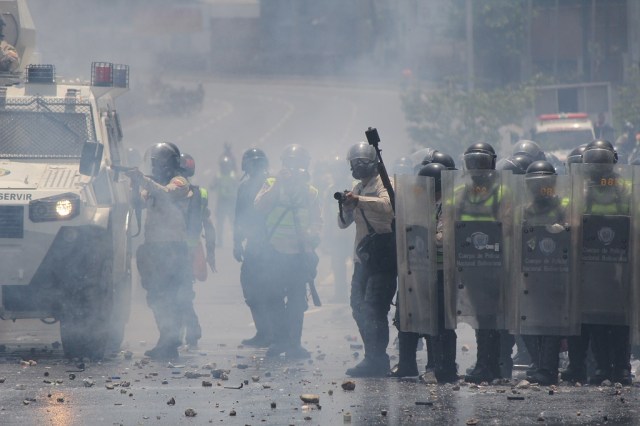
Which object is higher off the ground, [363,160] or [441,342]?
[363,160]

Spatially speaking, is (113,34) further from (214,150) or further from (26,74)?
(214,150)

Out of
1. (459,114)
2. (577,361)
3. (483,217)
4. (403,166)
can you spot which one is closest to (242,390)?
(483,217)

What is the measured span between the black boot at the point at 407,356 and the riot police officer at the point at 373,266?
0.25 meters

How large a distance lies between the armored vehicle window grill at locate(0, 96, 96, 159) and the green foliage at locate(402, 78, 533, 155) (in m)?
19.6

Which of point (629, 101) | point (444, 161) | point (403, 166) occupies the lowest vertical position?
point (444, 161)

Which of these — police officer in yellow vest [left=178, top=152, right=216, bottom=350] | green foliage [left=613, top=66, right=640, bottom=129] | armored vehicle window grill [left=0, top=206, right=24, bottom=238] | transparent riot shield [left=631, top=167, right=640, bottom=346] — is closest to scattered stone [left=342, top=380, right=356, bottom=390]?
transparent riot shield [left=631, top=167, right=640, bottom=346]

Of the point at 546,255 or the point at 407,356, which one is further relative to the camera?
the point at 407,356

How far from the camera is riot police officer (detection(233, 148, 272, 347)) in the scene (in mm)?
12727

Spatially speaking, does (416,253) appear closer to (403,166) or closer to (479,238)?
(479,238)

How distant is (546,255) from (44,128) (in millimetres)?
4873

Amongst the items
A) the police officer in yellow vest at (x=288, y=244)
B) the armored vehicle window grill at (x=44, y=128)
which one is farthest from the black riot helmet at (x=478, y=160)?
the armored vehicle window grill at (x=44, y=128)

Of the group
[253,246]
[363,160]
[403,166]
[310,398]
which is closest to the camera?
[310,398]

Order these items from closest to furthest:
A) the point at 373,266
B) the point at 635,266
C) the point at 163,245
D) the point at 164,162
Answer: the point at 635,266 < the point at 373,266 < the point at 163,245 < the point at 164,162

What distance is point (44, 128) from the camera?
1215 centimetres
